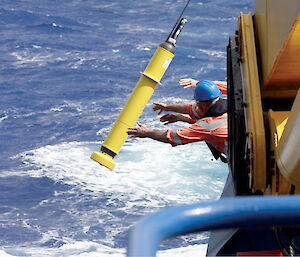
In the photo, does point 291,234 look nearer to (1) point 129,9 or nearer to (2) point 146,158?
(2) point 146,158

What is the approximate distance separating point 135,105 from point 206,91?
2.61 feet

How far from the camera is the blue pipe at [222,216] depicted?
5.88ft

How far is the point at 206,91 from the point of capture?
6.76m

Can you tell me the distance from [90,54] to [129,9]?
30.2 ft

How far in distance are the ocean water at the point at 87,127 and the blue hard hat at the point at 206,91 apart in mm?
5488

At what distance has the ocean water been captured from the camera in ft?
51.5

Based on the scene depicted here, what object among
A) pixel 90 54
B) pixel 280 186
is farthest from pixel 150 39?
pixel 280 186

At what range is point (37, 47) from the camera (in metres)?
30.3

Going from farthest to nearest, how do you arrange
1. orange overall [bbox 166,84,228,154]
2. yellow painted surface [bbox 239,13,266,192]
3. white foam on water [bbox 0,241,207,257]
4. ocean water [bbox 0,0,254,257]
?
1. ocean water [bbox 0,0,254,257]
2. white foam on water [bbox 0,241,207,257]
3. orange overall [bbox 166,84,228,154]
4. yellow painted surface [bbox 239,13,266,192]

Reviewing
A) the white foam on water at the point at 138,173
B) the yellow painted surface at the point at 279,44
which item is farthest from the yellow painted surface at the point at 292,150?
the white foam on water at the point at 138,173

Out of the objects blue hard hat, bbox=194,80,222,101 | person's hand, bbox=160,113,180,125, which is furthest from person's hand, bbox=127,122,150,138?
blue hard hat, bbox=194,80,222,101

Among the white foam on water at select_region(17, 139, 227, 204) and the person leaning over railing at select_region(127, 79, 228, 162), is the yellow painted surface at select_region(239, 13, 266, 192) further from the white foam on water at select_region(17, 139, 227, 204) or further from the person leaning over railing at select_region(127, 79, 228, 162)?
the white foam on water at select_region(17, 139, 227, 204)

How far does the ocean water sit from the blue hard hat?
216 inches

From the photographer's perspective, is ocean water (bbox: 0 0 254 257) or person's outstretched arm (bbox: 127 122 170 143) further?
ocean water (bbox: 0 0 254 257)
